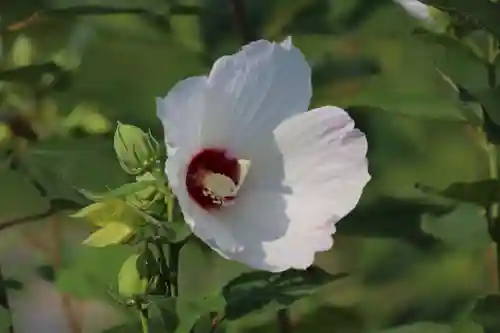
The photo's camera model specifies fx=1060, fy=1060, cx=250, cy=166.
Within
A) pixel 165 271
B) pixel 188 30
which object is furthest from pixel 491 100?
pixel 188 30

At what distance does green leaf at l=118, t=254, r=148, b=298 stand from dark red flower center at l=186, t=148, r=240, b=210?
55 millimetres

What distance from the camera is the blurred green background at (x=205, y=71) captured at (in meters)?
0.83

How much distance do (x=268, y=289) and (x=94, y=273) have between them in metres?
0.12

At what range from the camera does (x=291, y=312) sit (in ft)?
3.12

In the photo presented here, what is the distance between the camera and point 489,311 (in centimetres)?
82

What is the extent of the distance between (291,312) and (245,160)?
0.32 m

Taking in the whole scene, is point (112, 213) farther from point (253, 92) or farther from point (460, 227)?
point (460, 227)

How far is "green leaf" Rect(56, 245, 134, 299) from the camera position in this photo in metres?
0.70

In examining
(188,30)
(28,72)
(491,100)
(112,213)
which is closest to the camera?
(112,213)

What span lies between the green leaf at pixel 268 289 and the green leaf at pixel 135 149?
108 mm

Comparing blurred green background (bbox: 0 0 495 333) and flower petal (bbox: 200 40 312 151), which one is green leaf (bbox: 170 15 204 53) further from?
flower petal (bbox: 200 40 312 151)

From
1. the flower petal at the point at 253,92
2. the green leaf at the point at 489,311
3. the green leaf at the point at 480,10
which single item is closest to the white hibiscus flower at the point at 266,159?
the flower petal at the point at 253,92

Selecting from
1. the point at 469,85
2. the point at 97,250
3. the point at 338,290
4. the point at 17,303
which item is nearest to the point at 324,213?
the point at 97,250

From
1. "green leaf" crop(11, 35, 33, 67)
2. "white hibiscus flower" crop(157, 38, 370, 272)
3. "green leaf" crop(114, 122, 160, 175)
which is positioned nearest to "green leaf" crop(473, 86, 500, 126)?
"white hibiscus flower" crop(157, 38, 370, 272)
